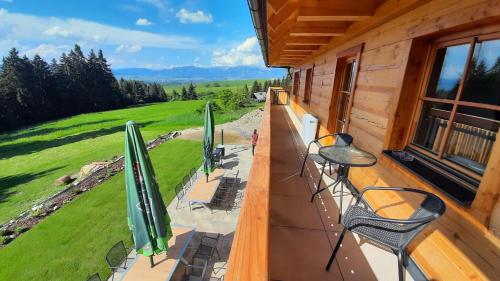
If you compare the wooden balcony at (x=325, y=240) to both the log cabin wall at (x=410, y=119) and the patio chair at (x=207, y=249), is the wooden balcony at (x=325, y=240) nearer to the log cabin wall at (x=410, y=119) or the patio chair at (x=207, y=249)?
the log cabin wall at (x=410, y=119)

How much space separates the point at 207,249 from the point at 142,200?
3145mm

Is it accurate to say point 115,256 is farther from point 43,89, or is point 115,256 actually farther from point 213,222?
point 43,89

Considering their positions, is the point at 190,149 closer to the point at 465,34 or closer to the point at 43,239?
the point at 43,239

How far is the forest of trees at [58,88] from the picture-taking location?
133 feet

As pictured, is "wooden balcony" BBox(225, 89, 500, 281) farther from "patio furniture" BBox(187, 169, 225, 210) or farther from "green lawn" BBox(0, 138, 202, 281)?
"green lawn" BBox(0, 138, 202, 281)

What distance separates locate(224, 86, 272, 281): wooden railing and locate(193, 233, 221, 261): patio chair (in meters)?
5.14

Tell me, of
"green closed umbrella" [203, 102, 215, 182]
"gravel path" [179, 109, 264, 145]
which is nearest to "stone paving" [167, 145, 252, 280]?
"green closed umbrella" [203, 102, 215, 182]

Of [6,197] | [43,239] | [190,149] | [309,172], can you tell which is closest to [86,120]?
[6,197]

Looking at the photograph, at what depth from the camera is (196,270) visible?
20.1 feet

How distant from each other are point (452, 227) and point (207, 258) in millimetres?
5870

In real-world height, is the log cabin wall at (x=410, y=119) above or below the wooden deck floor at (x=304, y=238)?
above

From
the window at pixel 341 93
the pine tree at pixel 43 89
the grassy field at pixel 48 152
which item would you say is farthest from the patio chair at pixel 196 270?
the pine tree at pixel 43 89

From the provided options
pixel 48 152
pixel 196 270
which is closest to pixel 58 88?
pixel 48 152

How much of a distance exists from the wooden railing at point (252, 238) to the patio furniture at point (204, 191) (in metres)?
6.18
